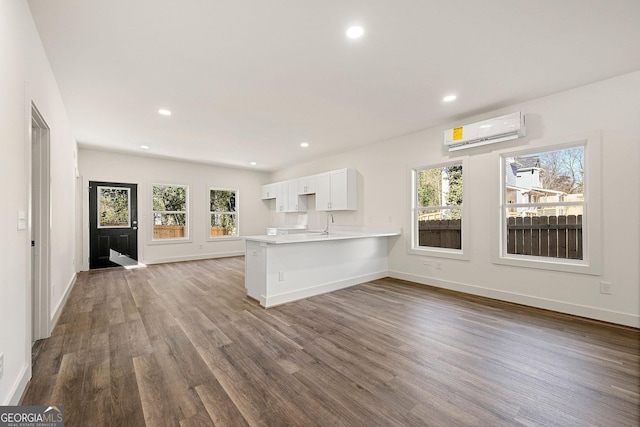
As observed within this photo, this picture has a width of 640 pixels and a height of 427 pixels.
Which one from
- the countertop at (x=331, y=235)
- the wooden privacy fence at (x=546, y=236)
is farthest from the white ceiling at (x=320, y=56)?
the countertop at (x=331, y=235)

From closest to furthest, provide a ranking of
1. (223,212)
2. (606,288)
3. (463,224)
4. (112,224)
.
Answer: (606,288) < (463,224) < (112,224) < (223,212)

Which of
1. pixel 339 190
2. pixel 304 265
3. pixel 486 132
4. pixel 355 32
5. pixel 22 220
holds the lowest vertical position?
pixel 304 265

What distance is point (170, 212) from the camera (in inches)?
277

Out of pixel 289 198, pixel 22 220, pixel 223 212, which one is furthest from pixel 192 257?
pixel 22 220

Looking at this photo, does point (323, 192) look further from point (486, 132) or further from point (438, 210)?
point (486, 132)

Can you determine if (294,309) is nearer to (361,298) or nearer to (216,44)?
(361,298)

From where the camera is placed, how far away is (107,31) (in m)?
2.21

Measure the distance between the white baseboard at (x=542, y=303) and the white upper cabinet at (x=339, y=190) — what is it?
77.1 inches

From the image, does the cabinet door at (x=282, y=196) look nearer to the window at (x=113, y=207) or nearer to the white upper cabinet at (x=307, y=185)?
the white upper cabinet at (x=307, y=185)

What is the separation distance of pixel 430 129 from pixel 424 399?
4039 mm

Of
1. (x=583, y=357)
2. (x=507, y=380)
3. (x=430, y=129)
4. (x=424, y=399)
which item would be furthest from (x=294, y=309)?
(x=430, y=129)

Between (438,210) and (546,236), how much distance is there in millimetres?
1492

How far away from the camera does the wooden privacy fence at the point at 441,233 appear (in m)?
4.60

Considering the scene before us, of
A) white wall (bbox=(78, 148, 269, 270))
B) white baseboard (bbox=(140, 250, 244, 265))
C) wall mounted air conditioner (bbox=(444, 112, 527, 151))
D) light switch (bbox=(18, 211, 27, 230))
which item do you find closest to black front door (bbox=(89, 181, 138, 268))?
white wall (bbox=(78, 148, 269, 270))
